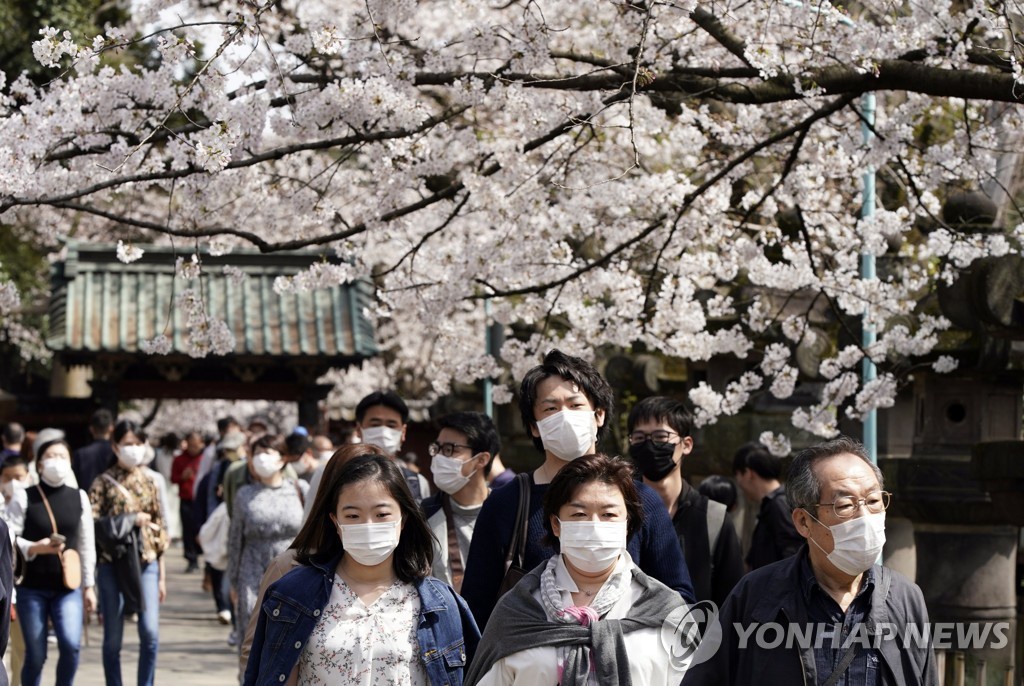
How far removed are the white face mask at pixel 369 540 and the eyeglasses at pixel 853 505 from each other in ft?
4.53

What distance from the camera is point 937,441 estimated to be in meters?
9.48

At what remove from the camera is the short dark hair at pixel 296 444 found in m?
12.5

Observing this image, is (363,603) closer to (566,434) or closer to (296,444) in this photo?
(566,434)

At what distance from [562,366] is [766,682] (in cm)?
167

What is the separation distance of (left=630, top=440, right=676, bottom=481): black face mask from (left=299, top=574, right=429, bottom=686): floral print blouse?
194cm

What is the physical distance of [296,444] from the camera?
12.6 m

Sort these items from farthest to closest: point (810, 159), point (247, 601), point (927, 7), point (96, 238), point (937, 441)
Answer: point (96, 238) < point (810, 159) < point (247, 601) < point (937, 441) < point (927, 7)

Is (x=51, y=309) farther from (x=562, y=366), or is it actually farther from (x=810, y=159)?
(x=562, y=366)

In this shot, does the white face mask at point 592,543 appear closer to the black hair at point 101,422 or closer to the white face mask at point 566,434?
the white face mask at point 566,434

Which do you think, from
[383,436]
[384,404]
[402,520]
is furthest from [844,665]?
[384,404]

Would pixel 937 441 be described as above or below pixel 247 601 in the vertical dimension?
above

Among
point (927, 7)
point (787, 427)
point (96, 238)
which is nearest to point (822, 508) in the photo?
point (927, 7)

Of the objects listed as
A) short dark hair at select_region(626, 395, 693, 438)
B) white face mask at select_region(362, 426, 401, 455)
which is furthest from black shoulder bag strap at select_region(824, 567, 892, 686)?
white face mask at select_region(362, 426, 401, 455)

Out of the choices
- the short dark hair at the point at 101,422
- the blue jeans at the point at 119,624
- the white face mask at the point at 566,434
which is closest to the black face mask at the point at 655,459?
the white face mask at the point at 566,434
